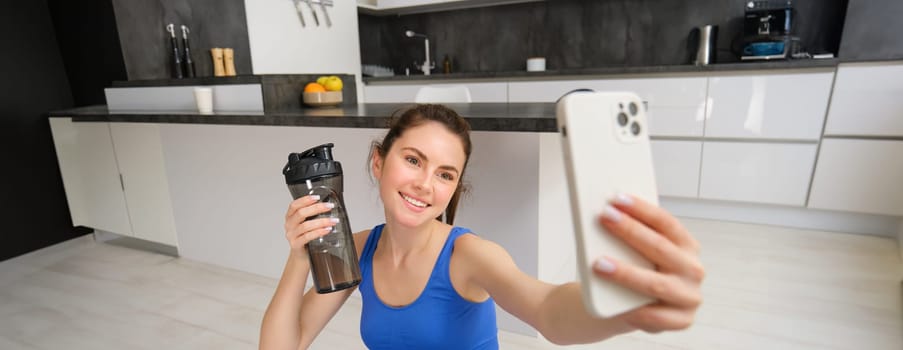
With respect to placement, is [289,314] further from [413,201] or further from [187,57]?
[187,57]

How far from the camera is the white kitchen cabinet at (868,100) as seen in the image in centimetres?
220

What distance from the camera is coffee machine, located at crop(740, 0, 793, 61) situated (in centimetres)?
264

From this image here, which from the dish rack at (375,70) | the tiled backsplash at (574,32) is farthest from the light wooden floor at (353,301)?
the dish rack at (375,70)

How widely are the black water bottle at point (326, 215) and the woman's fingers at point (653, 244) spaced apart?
1.38 ft

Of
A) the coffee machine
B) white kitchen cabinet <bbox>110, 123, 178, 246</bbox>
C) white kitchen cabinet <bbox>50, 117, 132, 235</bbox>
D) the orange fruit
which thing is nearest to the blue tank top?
the orange fruit

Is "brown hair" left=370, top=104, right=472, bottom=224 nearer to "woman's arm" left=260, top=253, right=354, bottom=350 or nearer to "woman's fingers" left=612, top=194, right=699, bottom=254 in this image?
"woman's arm" left=260, top=253, right=354, bottom=350

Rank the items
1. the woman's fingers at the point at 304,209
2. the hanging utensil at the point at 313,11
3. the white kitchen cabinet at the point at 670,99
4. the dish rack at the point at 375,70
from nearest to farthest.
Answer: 1. the woman's fingers at the point at 304,209
2. the white kitchen cabinet at the point at 670,99
3. the hanging utensil at the point at 313,11
4. the dish rack at the point at 375,70

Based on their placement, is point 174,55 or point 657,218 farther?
A: point 174,55

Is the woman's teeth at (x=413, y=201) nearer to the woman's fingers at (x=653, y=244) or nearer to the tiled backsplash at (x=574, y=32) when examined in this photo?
the woman's fingers at (x=653, y=244)

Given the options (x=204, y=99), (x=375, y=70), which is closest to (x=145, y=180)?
(x=204, y=99)

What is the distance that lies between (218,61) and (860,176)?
342 cm

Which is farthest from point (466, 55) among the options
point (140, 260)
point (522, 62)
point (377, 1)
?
point (140, 260)

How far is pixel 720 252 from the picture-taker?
2.28 metres

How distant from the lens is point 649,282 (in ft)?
1.32
